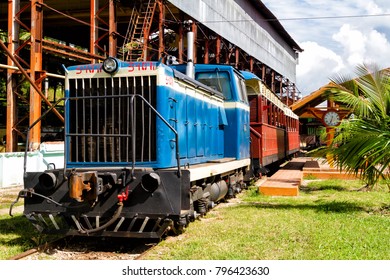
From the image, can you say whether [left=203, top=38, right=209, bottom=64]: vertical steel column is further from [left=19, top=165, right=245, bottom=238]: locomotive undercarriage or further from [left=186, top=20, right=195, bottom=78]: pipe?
[left=19, top=165, right=245, bottom=238]: locomotive undercarriage

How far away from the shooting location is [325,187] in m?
13.3

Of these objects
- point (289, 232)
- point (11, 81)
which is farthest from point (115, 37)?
point (289, 232)

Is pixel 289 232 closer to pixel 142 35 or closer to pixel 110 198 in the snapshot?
pixel 110 198

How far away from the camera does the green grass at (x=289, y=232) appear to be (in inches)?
230

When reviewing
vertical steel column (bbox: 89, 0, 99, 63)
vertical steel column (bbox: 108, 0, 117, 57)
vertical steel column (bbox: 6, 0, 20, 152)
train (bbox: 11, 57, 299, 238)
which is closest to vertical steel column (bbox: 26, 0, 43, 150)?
vertical steel column (bbox: 6, 0, 20, 152)

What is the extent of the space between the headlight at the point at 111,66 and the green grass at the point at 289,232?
2.61 m

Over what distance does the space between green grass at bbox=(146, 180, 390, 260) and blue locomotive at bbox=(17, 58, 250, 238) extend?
41 cm

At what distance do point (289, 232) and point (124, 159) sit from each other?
280 centimetres

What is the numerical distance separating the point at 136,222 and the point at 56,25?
21683 millimetres

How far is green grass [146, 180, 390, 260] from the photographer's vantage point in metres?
5.84

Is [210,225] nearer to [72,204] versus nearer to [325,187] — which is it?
[72,204]

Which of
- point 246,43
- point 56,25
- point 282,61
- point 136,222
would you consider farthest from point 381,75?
point 282,61

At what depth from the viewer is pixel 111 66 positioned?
664cm

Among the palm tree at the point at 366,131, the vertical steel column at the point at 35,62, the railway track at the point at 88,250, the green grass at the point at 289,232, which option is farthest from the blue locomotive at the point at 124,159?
the vertical steel column at the point at 35,62
